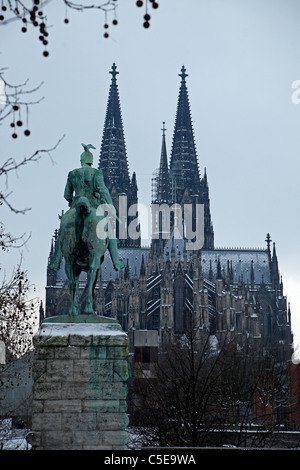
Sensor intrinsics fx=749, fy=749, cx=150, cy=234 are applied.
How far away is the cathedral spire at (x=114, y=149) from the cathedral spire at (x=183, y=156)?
7.81 metres

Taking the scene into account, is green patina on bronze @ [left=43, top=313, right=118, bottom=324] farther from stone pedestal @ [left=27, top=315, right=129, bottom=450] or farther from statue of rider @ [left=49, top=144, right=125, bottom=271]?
statue of rider @ [left=49, top=144, right=125, bottom=271]

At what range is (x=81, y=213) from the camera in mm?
12359

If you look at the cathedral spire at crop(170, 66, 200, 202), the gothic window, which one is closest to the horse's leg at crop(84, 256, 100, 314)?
the gothic window

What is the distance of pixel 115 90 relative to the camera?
10425 cm

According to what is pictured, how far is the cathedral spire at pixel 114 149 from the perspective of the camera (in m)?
96.8

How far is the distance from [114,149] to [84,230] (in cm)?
8850

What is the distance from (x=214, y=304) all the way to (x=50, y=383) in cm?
7011

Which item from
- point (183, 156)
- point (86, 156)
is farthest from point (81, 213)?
point (183, 156)

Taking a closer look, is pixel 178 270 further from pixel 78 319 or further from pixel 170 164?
pixel 78 319
